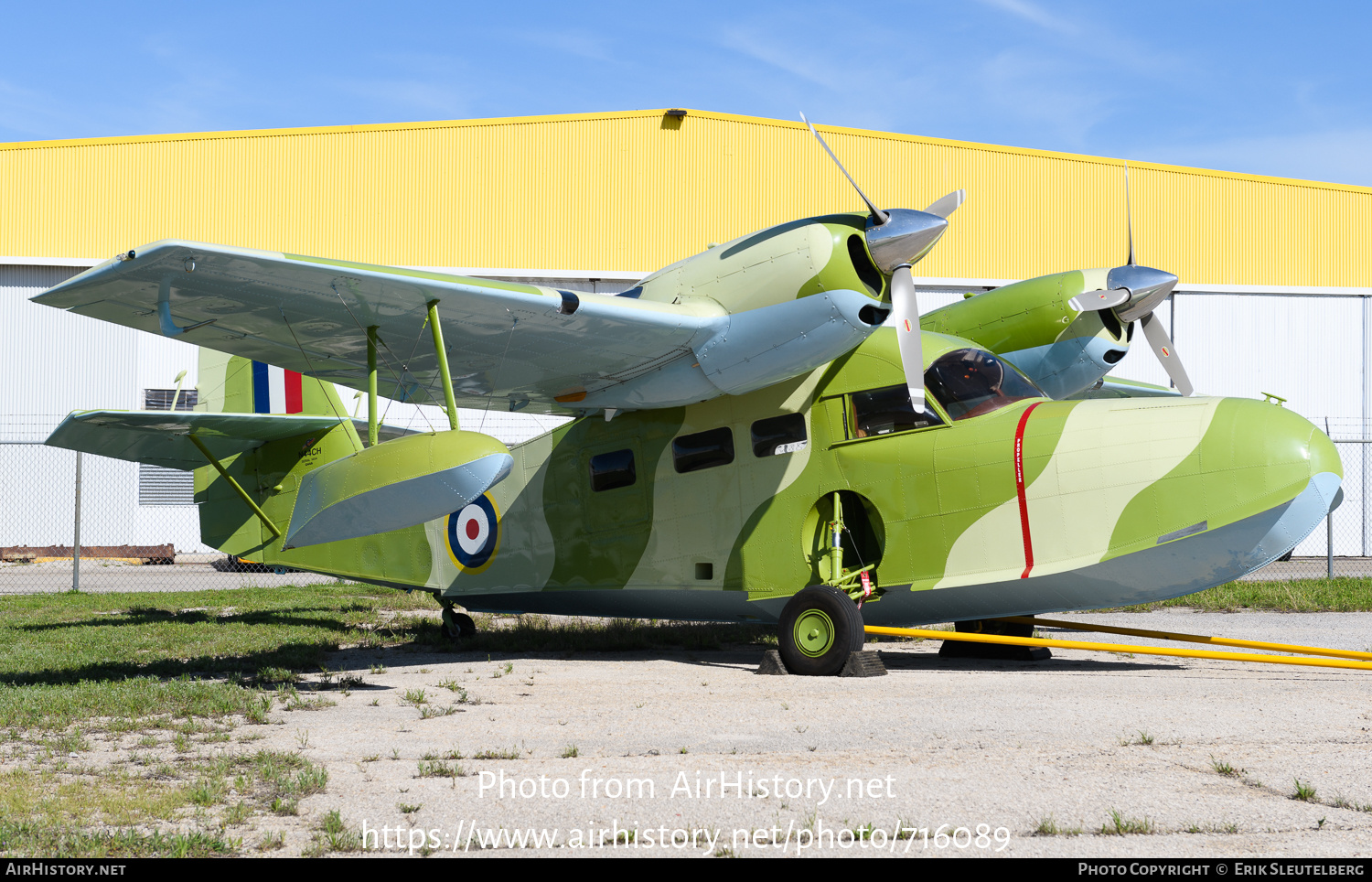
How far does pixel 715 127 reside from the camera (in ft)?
94.9

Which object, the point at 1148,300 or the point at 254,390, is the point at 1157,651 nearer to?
the point at 1148,300

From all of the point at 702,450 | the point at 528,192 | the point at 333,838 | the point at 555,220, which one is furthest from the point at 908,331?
the point at 528,192

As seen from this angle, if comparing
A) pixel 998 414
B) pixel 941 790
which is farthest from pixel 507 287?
pixel 941 790

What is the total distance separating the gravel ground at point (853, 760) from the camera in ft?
12.7

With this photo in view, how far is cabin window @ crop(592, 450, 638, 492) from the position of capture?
10.6 metres

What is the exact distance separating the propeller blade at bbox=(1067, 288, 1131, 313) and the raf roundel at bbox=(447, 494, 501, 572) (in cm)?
679

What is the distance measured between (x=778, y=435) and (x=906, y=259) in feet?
Result: 6.80

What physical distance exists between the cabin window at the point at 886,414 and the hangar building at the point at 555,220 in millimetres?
18992

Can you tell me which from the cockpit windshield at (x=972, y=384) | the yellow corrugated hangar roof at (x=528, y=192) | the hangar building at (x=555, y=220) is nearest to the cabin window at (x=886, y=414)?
the cockpit windshield at (x=972, y=384)

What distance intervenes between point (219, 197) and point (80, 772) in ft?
87.5

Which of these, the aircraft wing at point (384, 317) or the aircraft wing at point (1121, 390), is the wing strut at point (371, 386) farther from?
the aircraft wing at point (1121, 390)

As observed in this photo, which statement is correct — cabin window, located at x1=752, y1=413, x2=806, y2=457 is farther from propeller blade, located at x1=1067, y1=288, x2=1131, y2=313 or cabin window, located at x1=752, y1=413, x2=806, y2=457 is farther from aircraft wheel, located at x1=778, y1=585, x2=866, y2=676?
propeller blade, located at x1=1067, y1=288, x2=1131, y2=313

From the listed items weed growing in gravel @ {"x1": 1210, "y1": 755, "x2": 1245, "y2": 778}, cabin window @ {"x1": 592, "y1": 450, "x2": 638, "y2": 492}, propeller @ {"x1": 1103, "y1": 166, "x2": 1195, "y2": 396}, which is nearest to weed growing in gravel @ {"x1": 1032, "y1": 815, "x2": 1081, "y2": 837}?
weed growing in gravel @ {"x1": 1210, "y1": 755, "x2": 1245, "y2": 778}

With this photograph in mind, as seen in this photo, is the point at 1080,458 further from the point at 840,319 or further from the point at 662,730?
the point at 662,730
